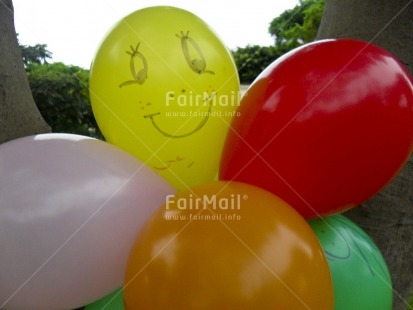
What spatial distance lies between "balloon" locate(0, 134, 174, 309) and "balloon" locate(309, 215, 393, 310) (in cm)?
51

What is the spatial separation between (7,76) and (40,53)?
16.5ft

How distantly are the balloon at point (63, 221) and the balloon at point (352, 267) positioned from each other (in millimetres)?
512

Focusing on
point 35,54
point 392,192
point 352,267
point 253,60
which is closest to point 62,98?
point 35,54

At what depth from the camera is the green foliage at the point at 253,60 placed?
14.5 m

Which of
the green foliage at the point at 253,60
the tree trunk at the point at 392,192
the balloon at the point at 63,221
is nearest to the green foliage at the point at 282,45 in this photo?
the green foliage at the point at 253,60

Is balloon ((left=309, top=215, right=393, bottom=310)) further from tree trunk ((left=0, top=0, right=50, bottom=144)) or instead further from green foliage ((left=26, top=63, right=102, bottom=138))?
green foliage ((left=26, top=63, right=102, bottom=138))

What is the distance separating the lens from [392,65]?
4.57 ft

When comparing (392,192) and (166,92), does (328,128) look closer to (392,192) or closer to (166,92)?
(166,92)

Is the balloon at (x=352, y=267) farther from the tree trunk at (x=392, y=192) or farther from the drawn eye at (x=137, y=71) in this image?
the drawn eye at (x=137, y=71)

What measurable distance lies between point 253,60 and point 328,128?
1346cm

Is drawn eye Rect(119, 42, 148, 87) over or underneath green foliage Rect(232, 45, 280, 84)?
over

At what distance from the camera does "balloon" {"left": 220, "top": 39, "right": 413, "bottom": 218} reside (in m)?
1.31

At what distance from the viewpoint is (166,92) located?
1.64m

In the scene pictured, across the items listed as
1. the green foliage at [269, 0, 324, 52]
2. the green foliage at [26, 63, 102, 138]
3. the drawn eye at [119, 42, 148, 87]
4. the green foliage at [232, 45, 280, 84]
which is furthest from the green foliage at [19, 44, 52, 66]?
the green foliage at [232, 45, 280, 84]
